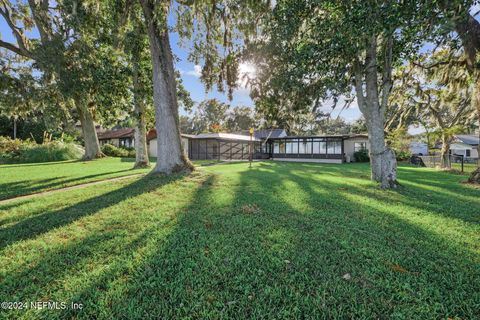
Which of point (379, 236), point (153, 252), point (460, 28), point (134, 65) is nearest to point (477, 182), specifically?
point (460, 28)

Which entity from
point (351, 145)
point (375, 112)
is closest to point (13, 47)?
point (375, 112)

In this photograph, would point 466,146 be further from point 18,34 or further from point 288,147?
point 18,34

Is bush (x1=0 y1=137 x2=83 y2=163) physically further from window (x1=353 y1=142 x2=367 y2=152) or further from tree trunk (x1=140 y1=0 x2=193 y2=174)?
window (x1=353 y1=142 x2=367 y2=152)

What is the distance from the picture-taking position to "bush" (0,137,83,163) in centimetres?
1658

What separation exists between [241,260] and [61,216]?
3781 millimetres

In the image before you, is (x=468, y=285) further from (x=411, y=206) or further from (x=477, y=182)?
(x=477, y=182)

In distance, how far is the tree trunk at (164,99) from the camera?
830 centimetres

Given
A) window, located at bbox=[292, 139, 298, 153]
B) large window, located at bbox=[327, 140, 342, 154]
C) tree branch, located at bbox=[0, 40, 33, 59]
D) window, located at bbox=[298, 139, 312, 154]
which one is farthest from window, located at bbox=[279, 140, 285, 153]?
tree branch, located at bbox=[0, 40, 33, 59]

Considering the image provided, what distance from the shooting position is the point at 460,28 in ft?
24.4

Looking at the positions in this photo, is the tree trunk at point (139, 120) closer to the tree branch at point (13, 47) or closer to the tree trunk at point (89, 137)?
the tree branch at point (13, 47)

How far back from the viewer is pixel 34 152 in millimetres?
16938

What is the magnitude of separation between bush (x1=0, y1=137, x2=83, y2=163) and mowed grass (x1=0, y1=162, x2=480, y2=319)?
50.3 feet

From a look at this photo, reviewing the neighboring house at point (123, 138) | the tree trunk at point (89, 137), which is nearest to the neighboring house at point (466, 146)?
the tree trunk at point (89, 137)

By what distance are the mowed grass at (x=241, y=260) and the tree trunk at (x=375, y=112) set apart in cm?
221
